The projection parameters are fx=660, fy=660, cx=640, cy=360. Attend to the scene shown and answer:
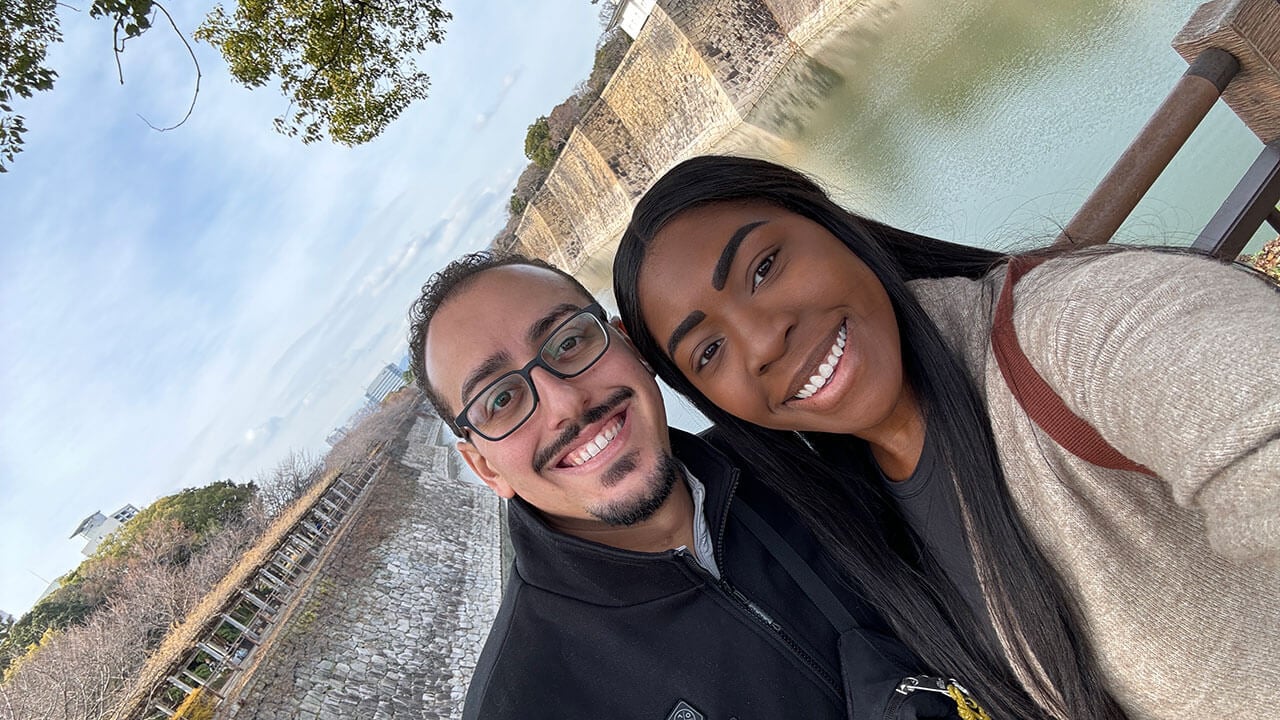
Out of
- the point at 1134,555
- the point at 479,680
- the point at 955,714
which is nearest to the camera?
the point at 1134,555

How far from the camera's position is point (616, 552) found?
1818mm

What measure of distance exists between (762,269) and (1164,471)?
894 mm

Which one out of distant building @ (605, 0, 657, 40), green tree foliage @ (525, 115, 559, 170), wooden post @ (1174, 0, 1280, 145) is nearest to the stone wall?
green tree foliage @ (525, 115, 559, 170)

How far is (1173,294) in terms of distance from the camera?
930 millimetres

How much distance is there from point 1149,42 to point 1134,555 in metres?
8.49

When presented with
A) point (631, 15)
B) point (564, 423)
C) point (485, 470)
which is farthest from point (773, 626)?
point (631, 15)

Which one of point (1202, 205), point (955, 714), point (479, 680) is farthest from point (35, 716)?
point (1202, 205)

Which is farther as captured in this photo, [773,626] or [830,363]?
[773,626]

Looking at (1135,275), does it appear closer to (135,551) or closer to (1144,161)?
(1144,161)

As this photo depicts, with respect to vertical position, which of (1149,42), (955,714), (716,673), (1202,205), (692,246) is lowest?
(1202,205)

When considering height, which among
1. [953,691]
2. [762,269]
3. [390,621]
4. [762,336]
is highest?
[762,269]

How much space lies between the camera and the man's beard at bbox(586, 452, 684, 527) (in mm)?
1866

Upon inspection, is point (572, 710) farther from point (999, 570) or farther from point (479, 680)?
point (999, 570)

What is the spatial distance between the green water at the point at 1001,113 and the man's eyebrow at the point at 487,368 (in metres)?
3.44
